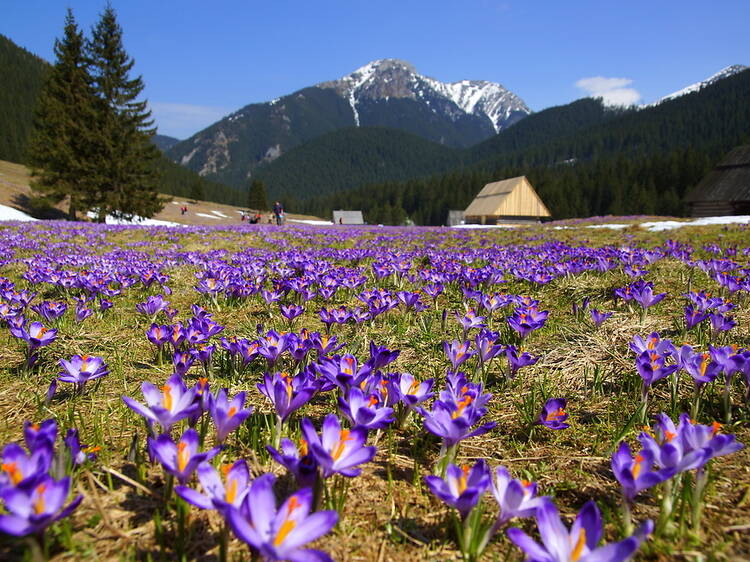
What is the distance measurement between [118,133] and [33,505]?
138 feet

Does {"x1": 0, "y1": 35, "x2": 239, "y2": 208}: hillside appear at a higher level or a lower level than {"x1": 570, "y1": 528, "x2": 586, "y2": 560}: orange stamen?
higher

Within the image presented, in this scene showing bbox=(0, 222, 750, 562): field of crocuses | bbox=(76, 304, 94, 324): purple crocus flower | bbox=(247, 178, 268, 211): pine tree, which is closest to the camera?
bbox=(0, 222, 750, 562): field of crocuses

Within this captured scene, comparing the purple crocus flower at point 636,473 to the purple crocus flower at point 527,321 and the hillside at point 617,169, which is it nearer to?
the purple crocus flower at point 527,321

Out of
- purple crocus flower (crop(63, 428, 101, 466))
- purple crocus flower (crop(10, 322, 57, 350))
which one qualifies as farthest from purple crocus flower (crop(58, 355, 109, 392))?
purple crocus flower (crop(63, 428, 101, 466))

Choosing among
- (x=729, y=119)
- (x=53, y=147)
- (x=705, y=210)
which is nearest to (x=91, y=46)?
(x=53, y=147)

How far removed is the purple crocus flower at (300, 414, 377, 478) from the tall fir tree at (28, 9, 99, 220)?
39366 millimetres

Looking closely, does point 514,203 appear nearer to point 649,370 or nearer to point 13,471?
point 649,370

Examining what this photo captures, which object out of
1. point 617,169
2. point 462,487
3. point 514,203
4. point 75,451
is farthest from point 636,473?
point 617,169

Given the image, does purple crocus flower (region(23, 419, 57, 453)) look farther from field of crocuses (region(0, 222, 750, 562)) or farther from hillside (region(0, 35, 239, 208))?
hillside (region(0, 35, 239, 208))

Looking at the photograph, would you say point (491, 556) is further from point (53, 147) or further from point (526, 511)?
point (53, 147)

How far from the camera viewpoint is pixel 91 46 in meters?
35.3

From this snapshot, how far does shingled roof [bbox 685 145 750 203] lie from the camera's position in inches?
1467

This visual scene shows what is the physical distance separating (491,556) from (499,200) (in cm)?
5589

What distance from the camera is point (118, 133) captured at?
35344 millimetres
